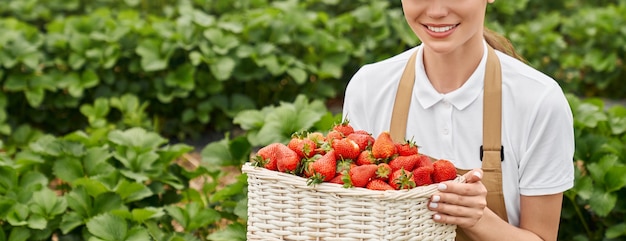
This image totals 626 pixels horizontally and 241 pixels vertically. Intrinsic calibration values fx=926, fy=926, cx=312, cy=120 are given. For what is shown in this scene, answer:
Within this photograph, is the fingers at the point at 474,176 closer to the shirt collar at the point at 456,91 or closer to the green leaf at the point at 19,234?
the shirt collar at the point at 456,91

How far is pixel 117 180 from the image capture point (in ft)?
10.8

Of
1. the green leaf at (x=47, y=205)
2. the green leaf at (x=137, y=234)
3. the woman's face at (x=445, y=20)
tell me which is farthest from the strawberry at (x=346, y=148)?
the green leaf at (x=47, y=205)

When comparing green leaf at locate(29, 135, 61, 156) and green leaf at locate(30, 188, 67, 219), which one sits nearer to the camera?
green leaf at locate(30, 188, 67, 219)

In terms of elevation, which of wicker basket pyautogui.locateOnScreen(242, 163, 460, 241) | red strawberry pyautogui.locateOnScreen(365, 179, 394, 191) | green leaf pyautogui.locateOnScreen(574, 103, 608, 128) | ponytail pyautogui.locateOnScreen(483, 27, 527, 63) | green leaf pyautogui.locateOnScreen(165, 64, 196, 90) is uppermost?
ponytail pyautogui.locateOnScreen(483, 27, 527, 63)

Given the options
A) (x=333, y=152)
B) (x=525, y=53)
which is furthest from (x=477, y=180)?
(x=525, y=53)

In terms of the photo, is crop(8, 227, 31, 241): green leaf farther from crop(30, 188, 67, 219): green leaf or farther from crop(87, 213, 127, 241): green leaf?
crop(87, 213, 127, 241): green leaf

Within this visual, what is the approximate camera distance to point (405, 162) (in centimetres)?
200

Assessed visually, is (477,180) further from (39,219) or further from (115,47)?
(115,47)

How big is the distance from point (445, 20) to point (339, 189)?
51cm

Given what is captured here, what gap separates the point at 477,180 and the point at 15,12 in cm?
476

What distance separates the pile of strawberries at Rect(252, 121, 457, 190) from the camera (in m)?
1.97

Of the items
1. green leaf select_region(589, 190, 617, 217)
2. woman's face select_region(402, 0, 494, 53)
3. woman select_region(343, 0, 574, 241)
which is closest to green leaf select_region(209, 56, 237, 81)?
green leaf select_region(589, 190, 617, 217)

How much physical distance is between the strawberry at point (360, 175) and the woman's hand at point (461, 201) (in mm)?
149

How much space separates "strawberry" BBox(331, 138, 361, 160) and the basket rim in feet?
0.31
